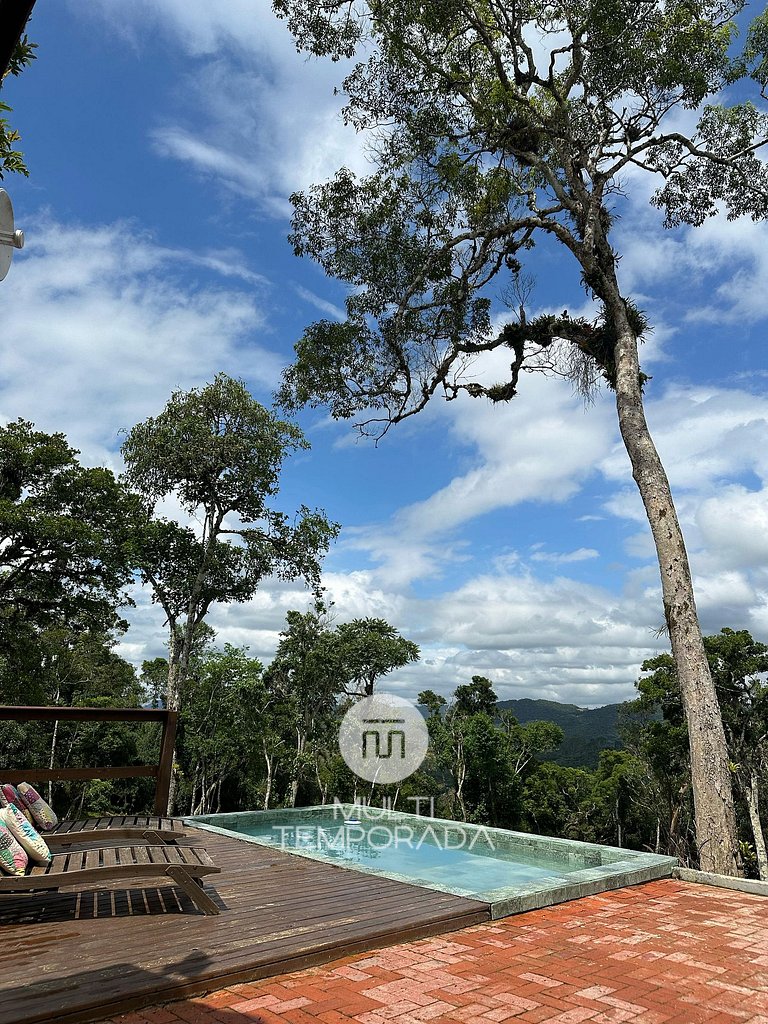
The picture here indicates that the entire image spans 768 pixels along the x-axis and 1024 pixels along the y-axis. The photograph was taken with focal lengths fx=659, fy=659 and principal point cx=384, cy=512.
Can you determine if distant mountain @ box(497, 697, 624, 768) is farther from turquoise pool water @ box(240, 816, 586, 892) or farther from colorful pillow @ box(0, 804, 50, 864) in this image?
colorful pillow @ box(0, 804, 50, 864)

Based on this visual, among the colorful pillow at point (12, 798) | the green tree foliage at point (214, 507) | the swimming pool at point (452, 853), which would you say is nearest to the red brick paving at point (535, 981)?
the swimming pool at point (452, 853)

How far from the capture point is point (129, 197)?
1008 centimetres

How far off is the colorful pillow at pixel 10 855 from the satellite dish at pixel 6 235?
274cm

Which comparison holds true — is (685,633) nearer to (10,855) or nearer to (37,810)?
(37,810)

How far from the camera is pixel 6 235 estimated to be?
2.00 meters

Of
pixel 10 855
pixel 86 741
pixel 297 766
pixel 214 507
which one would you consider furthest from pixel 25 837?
pixel 86 741

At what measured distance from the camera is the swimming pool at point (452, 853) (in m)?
4.68

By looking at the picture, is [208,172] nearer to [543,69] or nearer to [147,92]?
[147,92]

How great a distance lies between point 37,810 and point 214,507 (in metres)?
11.6

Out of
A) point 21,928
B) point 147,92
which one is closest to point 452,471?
point 147,92

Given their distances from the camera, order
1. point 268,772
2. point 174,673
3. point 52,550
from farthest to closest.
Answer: point 268,772
point 174,673
point 52,550

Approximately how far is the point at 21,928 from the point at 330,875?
212cm

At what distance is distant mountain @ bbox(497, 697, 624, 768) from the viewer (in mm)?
42125

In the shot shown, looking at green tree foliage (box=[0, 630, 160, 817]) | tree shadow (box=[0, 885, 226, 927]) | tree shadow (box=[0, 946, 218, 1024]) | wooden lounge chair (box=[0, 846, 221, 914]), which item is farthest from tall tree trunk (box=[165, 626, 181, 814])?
tree shadow (box=[0, 946, 218, 1024])
